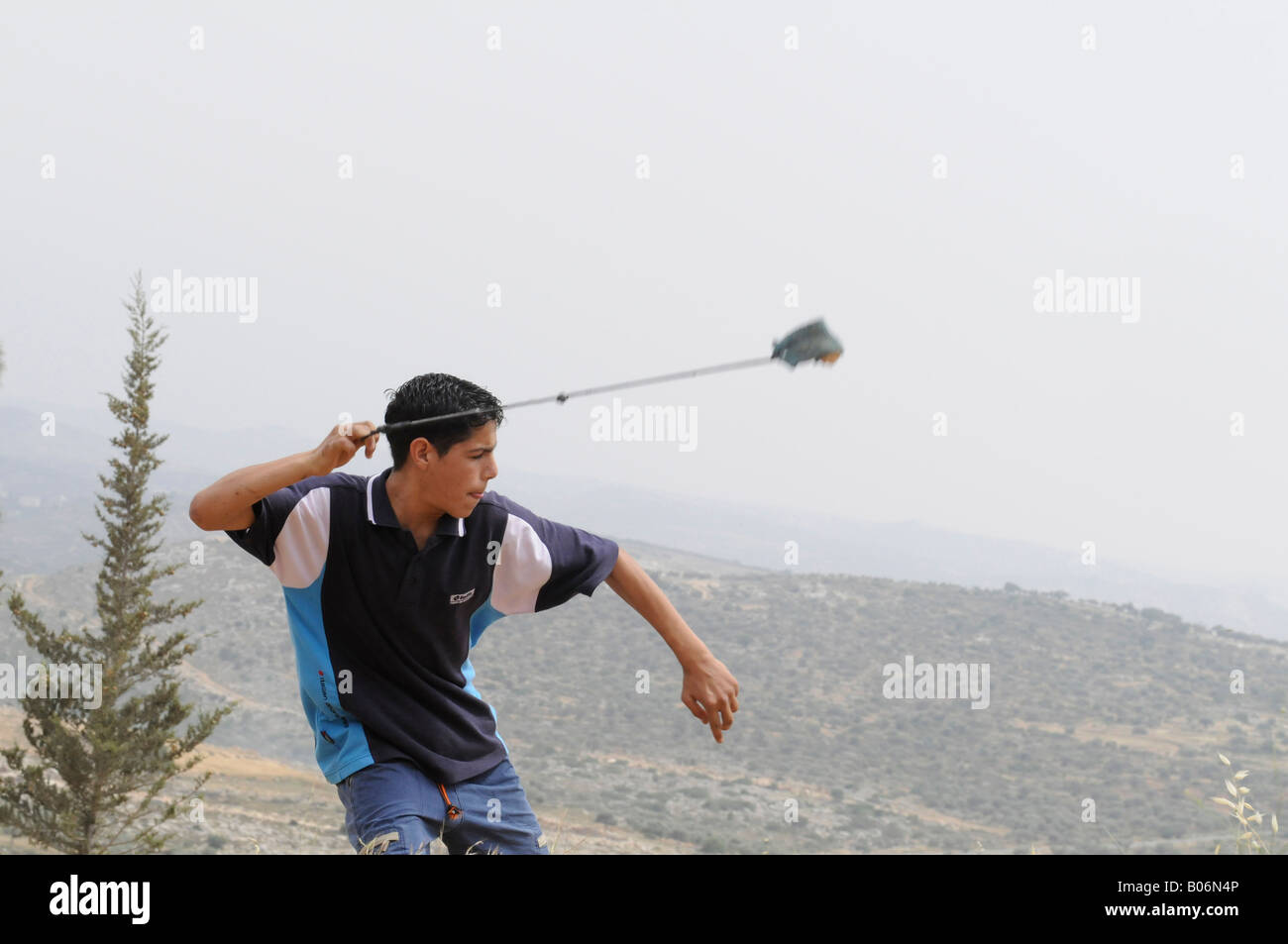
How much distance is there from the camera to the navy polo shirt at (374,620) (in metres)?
4.02

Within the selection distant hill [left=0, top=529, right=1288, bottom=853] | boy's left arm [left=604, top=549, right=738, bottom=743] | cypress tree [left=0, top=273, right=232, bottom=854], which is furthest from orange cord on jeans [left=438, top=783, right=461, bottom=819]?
distant hill [left=0, top=529, right=1288, bottom=853]

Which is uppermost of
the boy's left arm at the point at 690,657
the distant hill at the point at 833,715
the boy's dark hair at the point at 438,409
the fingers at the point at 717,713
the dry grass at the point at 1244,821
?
the boy's dark hair at the point at 438,409

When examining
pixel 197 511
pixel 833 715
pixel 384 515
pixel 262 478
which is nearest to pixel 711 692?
pixel 384 515

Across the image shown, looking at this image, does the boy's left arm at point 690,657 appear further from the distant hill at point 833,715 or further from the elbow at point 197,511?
the distant hill at point 833,715

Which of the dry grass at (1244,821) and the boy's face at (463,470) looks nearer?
the boy's face at (463,470)

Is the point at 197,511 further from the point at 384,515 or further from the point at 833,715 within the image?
the point at 833,715

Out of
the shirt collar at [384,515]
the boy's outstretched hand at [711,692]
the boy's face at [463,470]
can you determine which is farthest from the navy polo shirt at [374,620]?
the boy's outstretched hand at [711,692]

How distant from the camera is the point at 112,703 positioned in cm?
3472

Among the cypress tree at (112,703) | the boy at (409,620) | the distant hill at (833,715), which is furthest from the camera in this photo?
the distant hill at (833,715)

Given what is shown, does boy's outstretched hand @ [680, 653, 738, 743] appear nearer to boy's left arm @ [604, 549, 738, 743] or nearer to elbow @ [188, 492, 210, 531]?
boy's left arm @ [604, 549, 738, 743]

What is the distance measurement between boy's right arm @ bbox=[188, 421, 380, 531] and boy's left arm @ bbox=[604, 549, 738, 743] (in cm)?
103

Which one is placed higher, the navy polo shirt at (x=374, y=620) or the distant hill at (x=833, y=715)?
the navy polo shirt at (x=374, y=620)

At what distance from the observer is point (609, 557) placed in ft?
14.3
